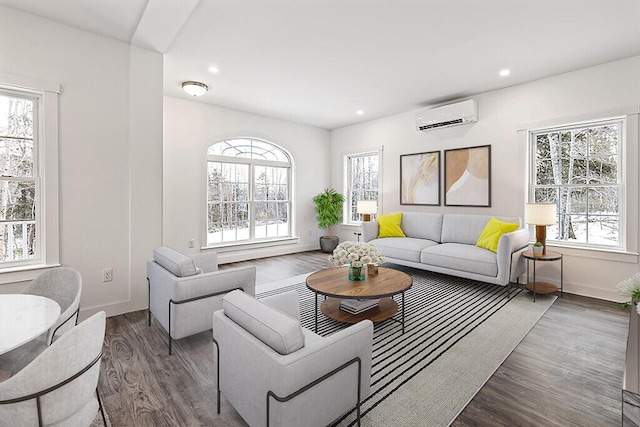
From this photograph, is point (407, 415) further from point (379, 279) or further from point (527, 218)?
point (527, 218)

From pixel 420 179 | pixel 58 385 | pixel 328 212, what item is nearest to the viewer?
pixel 58 385

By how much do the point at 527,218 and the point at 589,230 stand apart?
85 cm

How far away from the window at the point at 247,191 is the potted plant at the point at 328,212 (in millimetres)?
661

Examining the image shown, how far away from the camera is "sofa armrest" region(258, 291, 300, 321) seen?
6.68 ft

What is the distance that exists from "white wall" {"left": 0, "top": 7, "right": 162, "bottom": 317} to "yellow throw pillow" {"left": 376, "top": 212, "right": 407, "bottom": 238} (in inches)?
136

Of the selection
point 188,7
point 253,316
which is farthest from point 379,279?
point 188,7

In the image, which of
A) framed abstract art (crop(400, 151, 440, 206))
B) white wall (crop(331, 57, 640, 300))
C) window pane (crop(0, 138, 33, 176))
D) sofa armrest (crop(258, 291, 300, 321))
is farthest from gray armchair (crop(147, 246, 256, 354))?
white wall (crop(331, 57, 640, 300))

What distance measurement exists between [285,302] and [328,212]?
4517 millimetres

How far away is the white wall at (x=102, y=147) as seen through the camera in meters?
2.79

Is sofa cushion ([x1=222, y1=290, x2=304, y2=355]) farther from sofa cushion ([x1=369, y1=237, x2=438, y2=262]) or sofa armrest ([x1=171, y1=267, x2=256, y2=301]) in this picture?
sofa cushion ([x1=369, y1=237, x2=438, y2=262])

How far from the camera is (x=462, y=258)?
3988 millimetres

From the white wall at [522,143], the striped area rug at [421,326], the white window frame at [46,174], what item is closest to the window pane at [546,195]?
the white wall at [522,143]

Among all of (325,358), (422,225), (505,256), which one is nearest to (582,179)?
(505,256)

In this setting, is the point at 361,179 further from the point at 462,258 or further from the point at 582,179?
the point at 582,179
